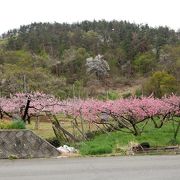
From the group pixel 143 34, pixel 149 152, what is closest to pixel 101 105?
pixel 149 152

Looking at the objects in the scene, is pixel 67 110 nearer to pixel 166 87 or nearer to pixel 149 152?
pixel 149 152

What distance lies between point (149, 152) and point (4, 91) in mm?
42757

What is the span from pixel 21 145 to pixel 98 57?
108m

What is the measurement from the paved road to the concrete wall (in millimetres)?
889

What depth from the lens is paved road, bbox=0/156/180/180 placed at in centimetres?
1038

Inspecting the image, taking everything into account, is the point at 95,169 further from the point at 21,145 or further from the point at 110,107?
the point at 110,107

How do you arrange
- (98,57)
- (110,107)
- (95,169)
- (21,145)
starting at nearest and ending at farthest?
(95,169)
(21,145)
(110,107)
(98,57)

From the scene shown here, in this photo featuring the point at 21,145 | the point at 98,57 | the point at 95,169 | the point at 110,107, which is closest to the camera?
the point at 95,169

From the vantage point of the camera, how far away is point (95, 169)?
11742 mm

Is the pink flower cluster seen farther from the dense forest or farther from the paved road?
the dense forest

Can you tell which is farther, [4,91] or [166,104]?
[4,91]

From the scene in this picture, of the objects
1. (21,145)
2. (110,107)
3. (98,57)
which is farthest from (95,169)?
(98,57)

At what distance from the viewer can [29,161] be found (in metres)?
14.1

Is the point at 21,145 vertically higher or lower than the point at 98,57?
lower
